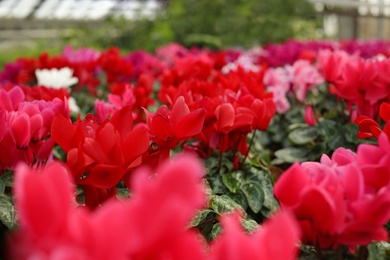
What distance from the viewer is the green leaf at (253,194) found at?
5.34ft

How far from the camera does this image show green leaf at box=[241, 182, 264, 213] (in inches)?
64.1

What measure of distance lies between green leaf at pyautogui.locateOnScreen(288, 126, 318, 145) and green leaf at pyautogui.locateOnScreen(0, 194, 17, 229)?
1.20 m

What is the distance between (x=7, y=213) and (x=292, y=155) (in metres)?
1.23

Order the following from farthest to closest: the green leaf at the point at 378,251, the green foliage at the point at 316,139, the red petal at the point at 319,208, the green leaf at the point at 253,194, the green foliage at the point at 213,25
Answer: the green foliage at the point at 213,25, the green foliage at the point at 316,139, the green leaf at the point at 253,194, the green leaf at the point at 378,251, the red petal at the point at 319,208

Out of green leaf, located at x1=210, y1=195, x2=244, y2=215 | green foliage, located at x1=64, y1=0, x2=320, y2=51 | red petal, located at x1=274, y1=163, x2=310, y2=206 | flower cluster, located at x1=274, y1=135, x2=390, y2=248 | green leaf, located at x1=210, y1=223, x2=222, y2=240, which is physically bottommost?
green foliage, located at x1=64, y1=0, x2=320, y2=51

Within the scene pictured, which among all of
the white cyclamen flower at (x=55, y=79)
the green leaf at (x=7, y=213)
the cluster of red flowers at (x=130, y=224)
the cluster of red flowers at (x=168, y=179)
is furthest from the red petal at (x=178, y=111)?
the white cyclamen flower at (x=55, y=79)

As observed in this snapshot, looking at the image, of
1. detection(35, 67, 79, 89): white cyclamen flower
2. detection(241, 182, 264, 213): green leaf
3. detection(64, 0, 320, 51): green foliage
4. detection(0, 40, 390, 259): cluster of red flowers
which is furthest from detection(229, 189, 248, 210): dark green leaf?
detection(64, 0, 320, 51): green foliage

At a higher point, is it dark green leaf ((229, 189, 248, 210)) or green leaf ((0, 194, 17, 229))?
green leaf ((0, 194, 17, 229))

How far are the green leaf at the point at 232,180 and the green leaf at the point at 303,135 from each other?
0.52 m

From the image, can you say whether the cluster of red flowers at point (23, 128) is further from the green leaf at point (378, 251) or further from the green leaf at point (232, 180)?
the green leaf at point (378, 251)

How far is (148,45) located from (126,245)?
7800mm

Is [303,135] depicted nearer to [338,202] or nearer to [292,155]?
[292,155]

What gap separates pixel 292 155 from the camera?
2166mm

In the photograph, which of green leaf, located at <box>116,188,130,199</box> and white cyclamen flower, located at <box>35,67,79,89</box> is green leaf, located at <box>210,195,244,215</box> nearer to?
green leaf, located at <box>116,188,130,199</box>
